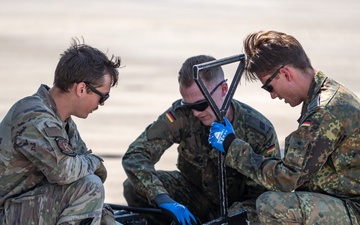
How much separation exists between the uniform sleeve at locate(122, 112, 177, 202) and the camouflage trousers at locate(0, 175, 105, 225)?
85cm

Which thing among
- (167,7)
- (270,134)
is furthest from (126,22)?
(270,134)

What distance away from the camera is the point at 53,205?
5.68 m

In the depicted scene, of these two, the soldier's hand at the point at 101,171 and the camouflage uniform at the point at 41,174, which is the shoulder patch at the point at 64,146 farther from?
the soldier's hand at the point at 101,171

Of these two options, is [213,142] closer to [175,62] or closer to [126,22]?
[175,62]

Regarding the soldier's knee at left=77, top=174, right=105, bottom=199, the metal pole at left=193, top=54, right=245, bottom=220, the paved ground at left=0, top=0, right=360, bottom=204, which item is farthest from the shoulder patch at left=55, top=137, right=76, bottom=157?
the paved ground at left=0, top=0, right=360, bottom=204

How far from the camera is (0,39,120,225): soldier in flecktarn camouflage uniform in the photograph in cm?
559

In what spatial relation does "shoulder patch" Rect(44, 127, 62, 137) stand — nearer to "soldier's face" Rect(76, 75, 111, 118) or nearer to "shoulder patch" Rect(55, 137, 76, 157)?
"shoulder patch" Rect(55, 137, 76, 157)

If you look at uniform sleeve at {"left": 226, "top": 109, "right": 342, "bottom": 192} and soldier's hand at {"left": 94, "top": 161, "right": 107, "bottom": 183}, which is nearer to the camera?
uniform sleeve at {"left": 226, "top": 109, "right": 342, "bottom": 192}

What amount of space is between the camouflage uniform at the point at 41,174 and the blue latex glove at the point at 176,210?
0.64 metres

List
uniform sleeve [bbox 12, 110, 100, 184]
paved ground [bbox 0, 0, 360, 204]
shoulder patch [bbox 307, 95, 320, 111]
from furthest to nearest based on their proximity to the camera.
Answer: paved ground [bbox 0, 0, 360, 204] → shoulder patch [bbox 307, 95, 320, 111] → uniform sleeve [bbox 12, 110, 100, 184]

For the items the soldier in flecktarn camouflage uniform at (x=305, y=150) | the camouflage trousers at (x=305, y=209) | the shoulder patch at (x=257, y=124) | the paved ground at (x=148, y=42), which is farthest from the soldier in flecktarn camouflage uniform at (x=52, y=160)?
the paved ground at (x=148, y=42)

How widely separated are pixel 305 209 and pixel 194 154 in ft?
3.57

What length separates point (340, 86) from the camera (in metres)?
5.96

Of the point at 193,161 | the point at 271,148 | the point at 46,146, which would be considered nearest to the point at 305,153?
the point at 271,148
